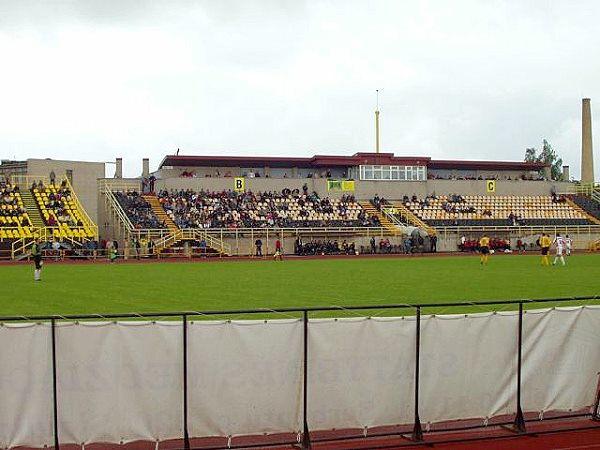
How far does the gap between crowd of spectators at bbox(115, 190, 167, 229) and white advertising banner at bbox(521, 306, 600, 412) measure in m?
45.1

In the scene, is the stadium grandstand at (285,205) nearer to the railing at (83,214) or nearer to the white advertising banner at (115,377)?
the railing at (83,214)

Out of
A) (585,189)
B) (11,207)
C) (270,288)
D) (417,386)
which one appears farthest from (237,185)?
(417,386)

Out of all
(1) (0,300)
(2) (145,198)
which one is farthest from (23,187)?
(1) (0,300)

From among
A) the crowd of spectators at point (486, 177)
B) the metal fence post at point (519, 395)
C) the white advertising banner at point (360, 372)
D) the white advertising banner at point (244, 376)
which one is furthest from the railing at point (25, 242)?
the metal fence post at point (519, 395)

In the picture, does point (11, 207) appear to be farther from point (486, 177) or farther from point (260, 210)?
point (486, 177)

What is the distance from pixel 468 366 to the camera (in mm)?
9211

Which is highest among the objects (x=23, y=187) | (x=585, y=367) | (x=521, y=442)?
(x=23, y=187)

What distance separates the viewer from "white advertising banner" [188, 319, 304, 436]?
27.5 ft

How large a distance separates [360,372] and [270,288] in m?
15.8

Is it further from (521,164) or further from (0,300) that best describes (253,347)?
(521,164)

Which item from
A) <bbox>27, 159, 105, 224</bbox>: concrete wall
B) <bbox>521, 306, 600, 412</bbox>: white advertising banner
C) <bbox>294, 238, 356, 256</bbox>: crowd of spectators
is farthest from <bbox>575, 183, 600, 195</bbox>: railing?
<bbox>521, 306, 600, 412</bbox>: white advertising banner

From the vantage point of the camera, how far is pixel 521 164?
3093 inches

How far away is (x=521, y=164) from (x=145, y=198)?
41.4 metres

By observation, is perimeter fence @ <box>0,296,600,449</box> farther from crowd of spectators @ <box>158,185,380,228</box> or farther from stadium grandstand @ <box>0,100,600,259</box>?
crowd of spectators @ <box>158,185,380,228</box>
